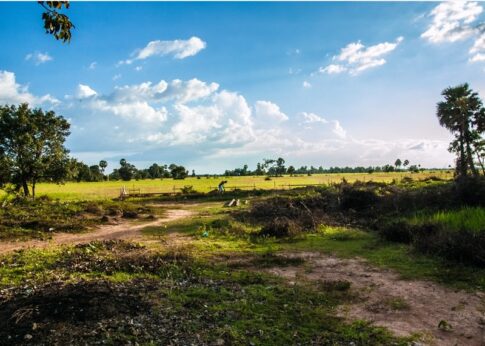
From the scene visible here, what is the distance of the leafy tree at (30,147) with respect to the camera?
40844 mm

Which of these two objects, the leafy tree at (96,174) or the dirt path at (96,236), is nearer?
the dirt path at (96,236)

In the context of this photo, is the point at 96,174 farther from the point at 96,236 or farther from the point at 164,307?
the point at 164,307

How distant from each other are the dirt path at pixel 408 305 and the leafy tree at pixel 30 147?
37250 mm

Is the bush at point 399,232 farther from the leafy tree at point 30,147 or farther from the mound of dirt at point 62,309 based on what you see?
the leafy tree at point 30,147

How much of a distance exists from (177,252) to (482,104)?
52139 mm

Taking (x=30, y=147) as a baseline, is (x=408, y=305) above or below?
below

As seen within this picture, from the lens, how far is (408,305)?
8.51 m

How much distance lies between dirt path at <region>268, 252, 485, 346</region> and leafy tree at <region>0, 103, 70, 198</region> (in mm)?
37250

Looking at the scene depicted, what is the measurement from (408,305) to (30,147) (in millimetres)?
41904

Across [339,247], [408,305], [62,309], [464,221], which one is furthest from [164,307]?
[464,221]

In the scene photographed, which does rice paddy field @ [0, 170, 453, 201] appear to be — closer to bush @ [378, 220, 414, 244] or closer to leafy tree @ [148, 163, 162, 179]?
bush @ [378, 220, 414, 244]

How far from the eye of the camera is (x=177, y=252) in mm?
12750

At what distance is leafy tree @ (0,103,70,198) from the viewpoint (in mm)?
40844

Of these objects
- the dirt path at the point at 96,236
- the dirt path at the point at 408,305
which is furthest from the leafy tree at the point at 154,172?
the dirt path at the point at 408,305
